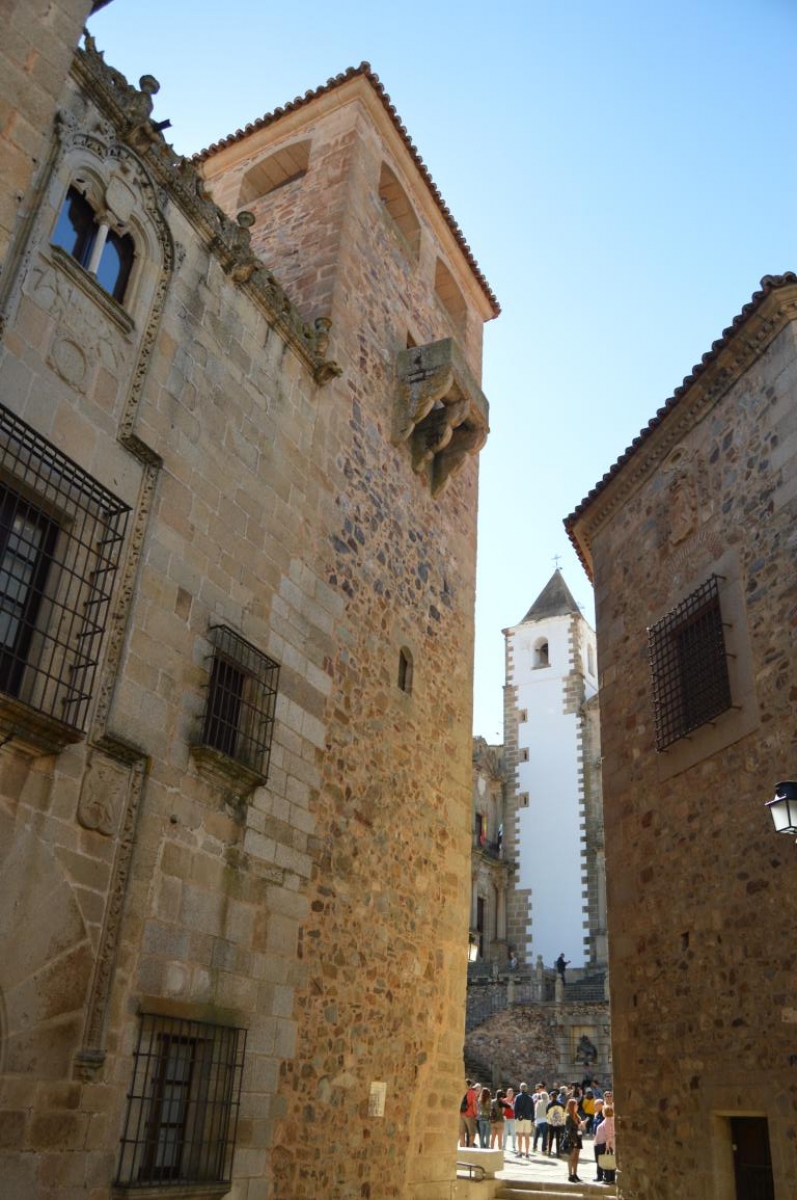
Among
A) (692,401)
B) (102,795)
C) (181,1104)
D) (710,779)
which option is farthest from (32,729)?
(692,401)

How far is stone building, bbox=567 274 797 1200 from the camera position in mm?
8039

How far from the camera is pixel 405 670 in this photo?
1092cm

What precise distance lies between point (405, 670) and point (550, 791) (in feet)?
101

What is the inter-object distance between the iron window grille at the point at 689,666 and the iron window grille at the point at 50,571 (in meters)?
5.69

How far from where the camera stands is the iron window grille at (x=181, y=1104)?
613cm

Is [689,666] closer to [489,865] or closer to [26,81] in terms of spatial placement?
[26,81]

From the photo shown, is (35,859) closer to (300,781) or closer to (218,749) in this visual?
(218,749)

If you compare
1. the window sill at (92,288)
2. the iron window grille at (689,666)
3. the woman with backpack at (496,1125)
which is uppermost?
the window sill at (92,288)

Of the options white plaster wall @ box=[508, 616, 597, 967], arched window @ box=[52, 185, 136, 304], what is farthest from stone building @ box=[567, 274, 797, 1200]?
white plaster wall @ box=[508, 616, 597, 967]

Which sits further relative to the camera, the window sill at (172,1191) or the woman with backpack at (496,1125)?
the woman with backpack at (496,1125)

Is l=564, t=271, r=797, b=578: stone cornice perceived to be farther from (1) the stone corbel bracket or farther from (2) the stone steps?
(2) the stone steps

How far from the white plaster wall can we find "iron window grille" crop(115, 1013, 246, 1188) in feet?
104

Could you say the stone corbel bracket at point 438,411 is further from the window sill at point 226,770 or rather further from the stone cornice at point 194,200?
the window sill at point 226,770

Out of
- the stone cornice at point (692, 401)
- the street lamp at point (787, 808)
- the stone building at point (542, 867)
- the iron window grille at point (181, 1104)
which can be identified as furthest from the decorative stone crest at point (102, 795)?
the stone building at point (542, 867)
